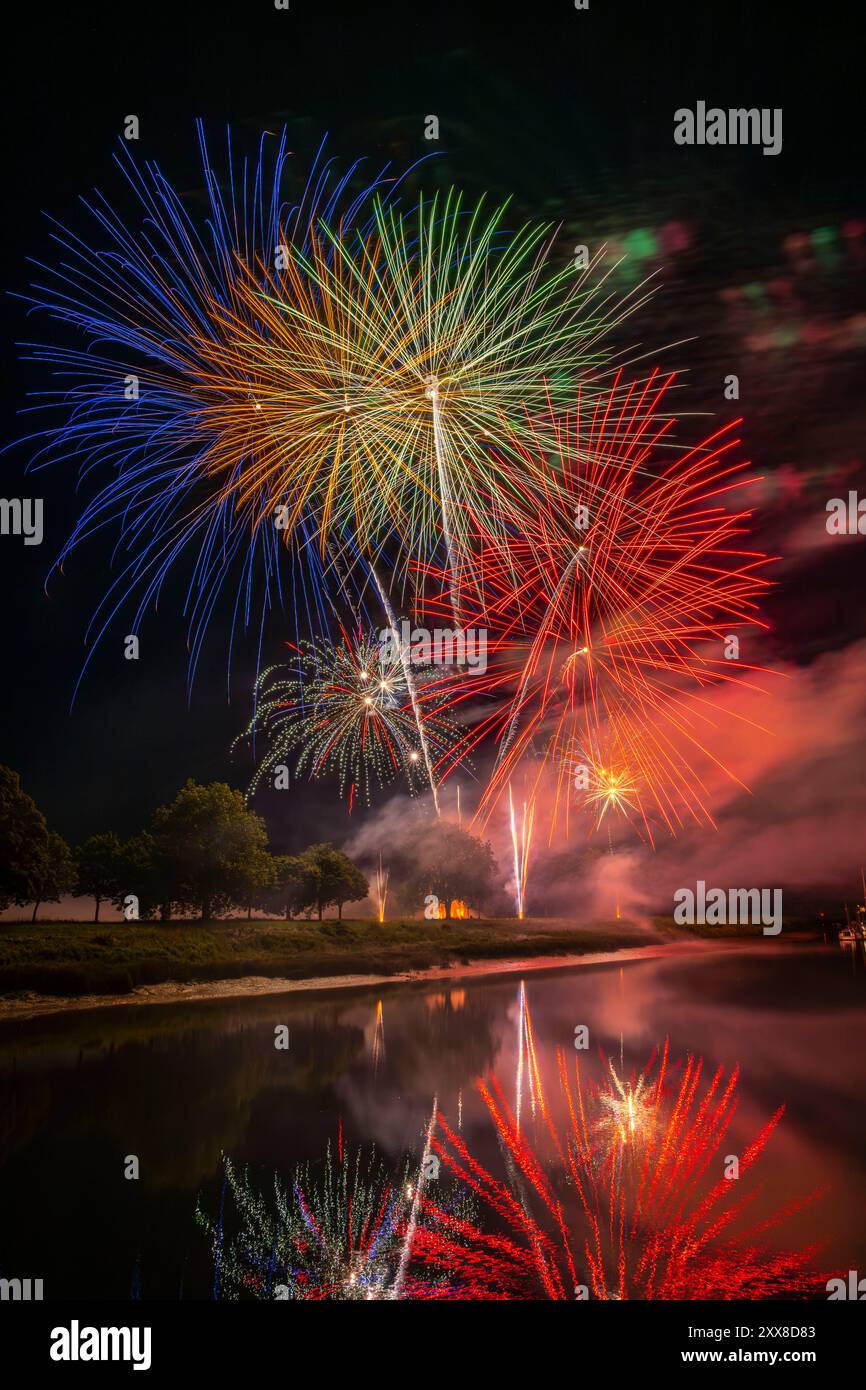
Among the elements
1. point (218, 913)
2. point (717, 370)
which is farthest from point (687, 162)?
point (218, 913)

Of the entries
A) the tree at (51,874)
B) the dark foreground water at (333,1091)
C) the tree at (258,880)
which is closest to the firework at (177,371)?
A: the tree at (51,874)

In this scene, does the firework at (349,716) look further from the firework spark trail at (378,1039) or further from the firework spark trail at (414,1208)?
the firework spark trail at (414,1208)

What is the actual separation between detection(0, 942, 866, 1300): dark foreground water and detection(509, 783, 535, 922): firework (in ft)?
7.91

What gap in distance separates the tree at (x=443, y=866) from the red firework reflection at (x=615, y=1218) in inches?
259

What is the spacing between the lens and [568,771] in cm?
1603

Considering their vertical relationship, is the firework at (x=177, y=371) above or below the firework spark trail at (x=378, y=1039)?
above

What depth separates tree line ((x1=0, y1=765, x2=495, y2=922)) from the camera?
16422mm

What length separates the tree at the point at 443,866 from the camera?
1717 centimetres

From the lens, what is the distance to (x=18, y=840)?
16.6m

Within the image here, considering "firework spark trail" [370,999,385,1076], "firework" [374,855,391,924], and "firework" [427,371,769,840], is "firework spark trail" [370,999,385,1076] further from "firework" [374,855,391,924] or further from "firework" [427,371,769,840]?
"firework" [427,371,769,840]

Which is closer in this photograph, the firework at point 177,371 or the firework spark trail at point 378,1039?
the firework at point 177,371

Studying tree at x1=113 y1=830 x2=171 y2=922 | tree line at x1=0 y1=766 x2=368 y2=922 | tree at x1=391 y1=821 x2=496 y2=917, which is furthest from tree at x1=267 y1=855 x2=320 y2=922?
tree at x1=113 y1=830 x2=171 y2=922

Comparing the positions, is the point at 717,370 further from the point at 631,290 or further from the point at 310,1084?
the point at 310,1084
